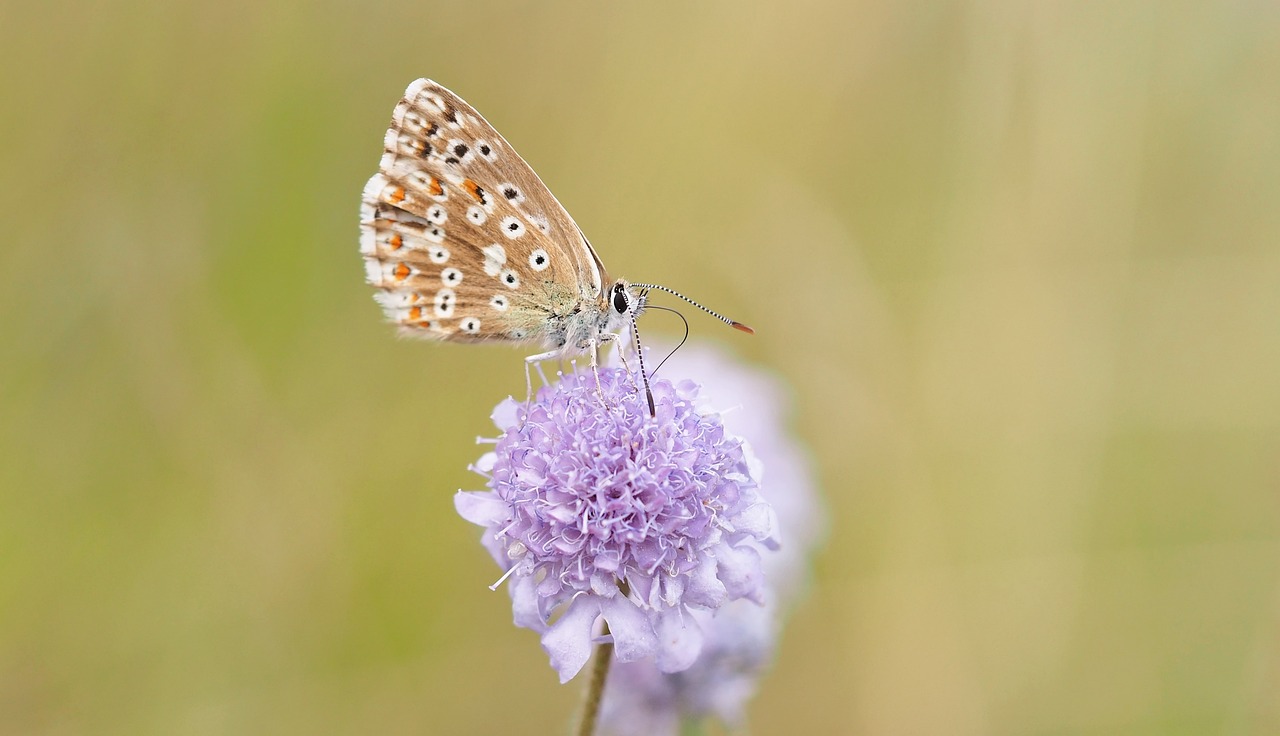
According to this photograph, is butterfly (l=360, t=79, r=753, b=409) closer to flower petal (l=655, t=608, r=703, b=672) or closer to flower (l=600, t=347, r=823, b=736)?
flower (l=600, t=347, r=823, b=736)

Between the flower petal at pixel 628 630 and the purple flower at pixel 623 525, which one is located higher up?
the purple flower at pixel 623 525

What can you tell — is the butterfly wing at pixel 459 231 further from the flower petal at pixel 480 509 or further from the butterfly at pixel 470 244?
the flower petal at pixel 480 509

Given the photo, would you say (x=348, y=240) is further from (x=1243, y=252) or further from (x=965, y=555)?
(x=1243, y=252)

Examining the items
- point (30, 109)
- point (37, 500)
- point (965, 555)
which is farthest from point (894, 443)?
point (30, 109)

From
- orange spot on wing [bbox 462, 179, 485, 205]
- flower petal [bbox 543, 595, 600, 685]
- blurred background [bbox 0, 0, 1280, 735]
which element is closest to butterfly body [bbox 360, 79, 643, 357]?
orange spot on wing [bbox 462, 179, 485, 205]

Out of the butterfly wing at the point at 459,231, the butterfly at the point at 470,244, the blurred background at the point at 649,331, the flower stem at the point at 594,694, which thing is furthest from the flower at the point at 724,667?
the blurred background at the point at 649,331

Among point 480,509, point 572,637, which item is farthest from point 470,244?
point 572,637
